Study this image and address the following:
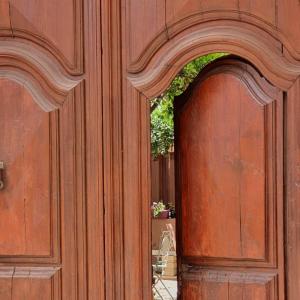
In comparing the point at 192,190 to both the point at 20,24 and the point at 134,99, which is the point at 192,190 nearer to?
the point at 134,99

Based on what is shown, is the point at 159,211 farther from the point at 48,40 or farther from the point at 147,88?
the point at 48,40

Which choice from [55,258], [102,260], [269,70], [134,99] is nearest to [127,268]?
[102,260]

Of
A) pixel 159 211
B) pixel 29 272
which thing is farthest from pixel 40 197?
pixel 159 211

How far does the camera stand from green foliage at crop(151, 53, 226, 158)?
1624 mm

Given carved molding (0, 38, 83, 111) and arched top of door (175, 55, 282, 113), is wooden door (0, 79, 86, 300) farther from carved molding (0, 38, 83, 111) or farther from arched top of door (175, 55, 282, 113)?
→ arched top of door (175, 55, 282, 113)

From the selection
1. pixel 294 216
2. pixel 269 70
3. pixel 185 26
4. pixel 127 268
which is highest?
pixel 185 26

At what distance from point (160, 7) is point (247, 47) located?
0.74 ft

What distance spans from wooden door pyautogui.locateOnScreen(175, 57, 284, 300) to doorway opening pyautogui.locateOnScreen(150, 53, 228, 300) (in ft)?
0.06

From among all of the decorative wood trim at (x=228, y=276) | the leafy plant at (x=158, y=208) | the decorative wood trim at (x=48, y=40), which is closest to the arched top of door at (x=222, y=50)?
the decorative wood trim at (x=48, y=40)

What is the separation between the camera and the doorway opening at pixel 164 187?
162 centimetres

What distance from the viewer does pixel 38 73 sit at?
1.64m

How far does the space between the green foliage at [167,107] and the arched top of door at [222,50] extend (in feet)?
0.13

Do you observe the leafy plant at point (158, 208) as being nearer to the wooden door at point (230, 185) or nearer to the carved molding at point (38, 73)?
the wooden door at point (230, 185)

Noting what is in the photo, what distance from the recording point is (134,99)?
5.27ft
